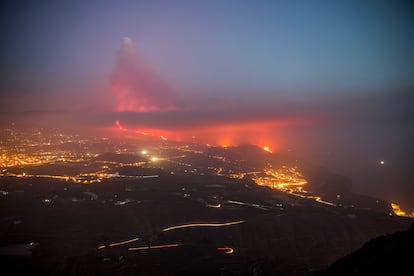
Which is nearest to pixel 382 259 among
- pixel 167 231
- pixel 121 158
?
pixel 167 231

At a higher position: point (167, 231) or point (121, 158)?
point (121, 158)

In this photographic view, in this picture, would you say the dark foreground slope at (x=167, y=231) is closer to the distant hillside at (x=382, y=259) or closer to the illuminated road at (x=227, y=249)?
the illuminated road at (x=227, y=249)

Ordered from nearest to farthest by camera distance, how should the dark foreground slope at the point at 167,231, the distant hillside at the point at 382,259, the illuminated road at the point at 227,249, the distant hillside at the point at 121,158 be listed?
1. the distant hillside at the point at 382,259
2. the dark foreground slope at the point at 167,231
3. the illuminated road at the point at 227,249
4. the distant hillside at the point at 121,158

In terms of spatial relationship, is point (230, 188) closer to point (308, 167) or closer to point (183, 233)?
point (183, 233)

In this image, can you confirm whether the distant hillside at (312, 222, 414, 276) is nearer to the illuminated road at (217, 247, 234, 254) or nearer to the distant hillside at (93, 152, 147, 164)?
the illuminated road at (217, 247, 234, 254)

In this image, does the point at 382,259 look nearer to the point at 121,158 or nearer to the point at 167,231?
the point at 167,231

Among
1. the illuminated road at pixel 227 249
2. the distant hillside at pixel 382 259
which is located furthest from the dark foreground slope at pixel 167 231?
the distant hillside at pixel 382 259

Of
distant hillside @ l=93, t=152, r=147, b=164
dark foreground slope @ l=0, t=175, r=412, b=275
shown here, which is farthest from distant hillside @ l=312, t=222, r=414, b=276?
distant hillside @ l=93, t=152, r=147, b=164

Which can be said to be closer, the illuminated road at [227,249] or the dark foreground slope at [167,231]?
the dark foreground slope at [167,231]

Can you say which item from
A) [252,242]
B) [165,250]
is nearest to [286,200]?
[252,242]

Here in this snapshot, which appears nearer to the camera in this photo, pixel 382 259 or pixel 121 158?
pixel 382 259
